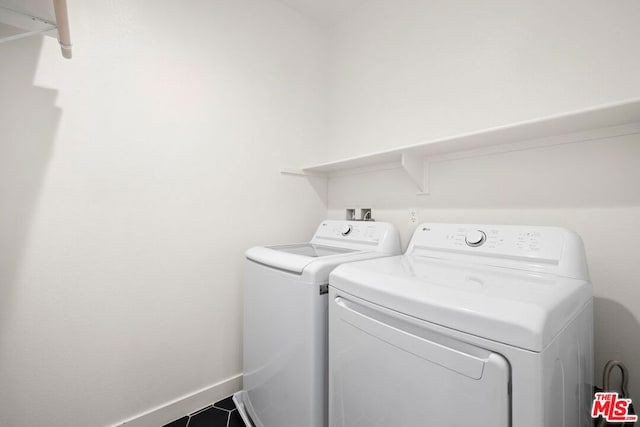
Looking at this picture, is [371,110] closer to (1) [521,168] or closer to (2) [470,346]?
(1) [521,168]

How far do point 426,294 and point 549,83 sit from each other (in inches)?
45.0

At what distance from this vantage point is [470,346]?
0.58 metres

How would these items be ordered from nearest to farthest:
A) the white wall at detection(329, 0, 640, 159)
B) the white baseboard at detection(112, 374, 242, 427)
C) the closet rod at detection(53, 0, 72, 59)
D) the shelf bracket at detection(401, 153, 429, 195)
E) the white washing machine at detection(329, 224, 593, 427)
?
the white washing machine at detection(329, 224, 593, 427), the closet rod at detection(53, 0, 72, 59), the white wall at detection(329, 0, 640, 159), the white baseboard at detection(112, 374, 242, 427), the shelf bracket at detection(401, 153, 429, 195)

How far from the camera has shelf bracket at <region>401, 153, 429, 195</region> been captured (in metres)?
1.44

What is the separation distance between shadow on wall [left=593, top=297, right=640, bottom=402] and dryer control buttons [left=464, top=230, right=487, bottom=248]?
46cm

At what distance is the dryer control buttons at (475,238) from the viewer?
1104 mm

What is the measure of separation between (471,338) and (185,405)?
1.60 metres

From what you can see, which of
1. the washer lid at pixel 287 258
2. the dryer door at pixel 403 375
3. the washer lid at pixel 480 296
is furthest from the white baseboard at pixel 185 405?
the washer lid at pixel 480 296

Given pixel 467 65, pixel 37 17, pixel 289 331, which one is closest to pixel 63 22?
pixel 37 17

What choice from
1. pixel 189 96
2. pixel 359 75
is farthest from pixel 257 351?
pixel 359 75

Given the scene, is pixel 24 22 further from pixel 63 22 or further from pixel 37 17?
pixel 63 22

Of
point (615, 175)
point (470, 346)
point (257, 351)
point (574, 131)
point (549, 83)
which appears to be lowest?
point (257, 351)

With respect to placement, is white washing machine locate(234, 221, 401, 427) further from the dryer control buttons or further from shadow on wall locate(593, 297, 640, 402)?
shadow on wall locate(593, 297, 640, 402)

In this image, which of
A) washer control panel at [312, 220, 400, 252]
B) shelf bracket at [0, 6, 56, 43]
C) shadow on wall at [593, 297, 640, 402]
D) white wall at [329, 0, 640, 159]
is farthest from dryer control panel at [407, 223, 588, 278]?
shelf bracket at [0, 6, 56, 43]
